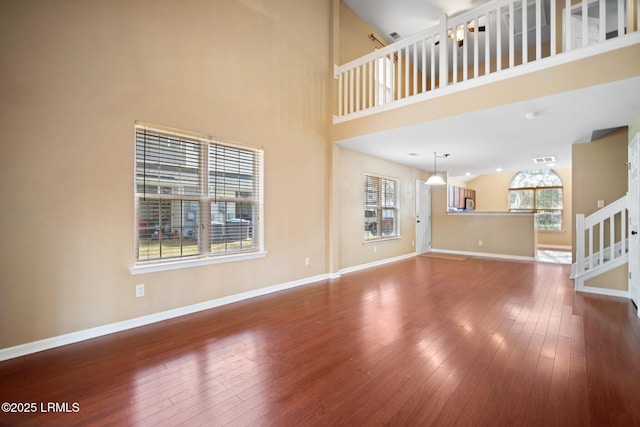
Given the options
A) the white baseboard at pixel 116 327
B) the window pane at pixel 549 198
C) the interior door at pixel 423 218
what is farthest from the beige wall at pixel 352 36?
the window pane at pixel 549 198

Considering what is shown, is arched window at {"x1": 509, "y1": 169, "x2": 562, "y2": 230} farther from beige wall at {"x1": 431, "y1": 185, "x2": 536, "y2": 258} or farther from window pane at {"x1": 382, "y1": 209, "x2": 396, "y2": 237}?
window pane at {"x1": 382, "y1": 209, "x2": 396, "y2": 237}

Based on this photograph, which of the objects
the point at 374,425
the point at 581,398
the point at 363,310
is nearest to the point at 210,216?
the point at 363,310

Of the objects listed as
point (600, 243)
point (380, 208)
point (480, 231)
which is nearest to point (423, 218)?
point (480, 231)

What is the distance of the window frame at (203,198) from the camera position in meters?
2.99

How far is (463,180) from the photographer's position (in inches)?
436

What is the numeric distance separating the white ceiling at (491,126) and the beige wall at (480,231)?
1.36 metres

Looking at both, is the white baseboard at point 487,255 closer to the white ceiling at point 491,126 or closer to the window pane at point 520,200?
the white ceiling at point 491,126

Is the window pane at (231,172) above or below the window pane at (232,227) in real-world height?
above

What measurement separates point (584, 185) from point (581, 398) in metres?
4.44

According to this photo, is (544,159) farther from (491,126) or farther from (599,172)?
(491,126)

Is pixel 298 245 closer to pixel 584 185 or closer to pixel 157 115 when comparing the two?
pixel 157 115

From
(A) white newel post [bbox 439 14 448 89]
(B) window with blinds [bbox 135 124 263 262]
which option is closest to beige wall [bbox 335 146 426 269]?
(B) window with blinds [bbox 135 124 263 262]

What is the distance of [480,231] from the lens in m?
7.81

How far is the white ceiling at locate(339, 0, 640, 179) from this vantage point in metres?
3.25
